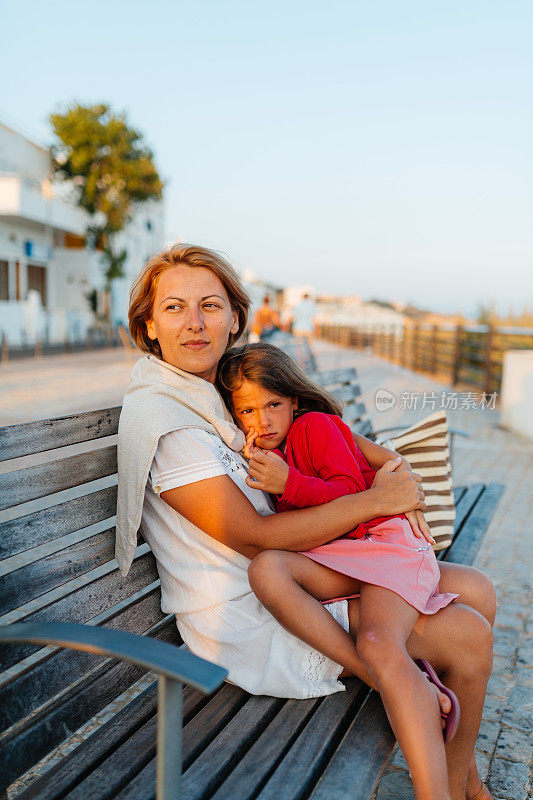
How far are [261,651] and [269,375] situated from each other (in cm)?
94

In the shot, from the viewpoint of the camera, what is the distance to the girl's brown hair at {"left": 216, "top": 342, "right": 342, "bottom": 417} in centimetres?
252

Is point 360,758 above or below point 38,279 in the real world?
below

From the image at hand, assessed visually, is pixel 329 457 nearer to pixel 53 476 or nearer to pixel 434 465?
pixel 53 476

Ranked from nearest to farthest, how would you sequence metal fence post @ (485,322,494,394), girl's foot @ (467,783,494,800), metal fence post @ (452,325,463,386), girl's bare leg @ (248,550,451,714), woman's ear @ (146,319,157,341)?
girl's bare leg @ (248,550,451,714)
girl's foot @ (467,783,494,800)
woman's ear @ (146,319,157,341)
metal fence post @ (485,322,494,394)
metal fence post @ (452,325,463,386)

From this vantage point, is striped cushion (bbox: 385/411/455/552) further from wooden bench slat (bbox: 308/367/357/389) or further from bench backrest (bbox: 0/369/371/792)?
bench backrest (bbox: 0/369/371/792)

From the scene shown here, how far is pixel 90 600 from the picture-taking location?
2.08 metres

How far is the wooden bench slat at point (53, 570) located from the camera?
1816 millimetres

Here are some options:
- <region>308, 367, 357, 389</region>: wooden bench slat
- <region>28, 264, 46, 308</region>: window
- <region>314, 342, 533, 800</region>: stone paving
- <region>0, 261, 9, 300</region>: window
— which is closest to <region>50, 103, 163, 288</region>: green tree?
<region>28, 264, 46, 308</region>: window

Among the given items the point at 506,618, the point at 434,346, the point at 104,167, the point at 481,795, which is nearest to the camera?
the point at 481,795

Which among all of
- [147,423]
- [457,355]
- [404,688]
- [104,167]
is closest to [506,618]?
[404,688]

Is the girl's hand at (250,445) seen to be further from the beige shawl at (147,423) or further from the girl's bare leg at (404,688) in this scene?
the girl's bare leg at (404,688)

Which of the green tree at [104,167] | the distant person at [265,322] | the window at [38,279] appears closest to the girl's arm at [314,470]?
the distant person at [265,322]

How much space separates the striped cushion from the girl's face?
3.59 ft

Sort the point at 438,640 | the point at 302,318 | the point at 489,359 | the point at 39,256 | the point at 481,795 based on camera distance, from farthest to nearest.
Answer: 1. the point at 39,256
2. the point at 302,318
3. the point at 489,359
4. the point at 481,795
5. the point at 438,640
